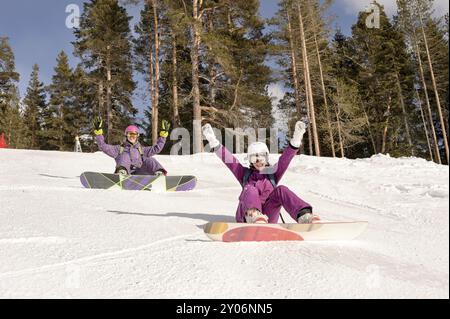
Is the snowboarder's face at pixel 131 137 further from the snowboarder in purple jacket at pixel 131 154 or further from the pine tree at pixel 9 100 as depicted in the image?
the pine tree at pixel 9 100

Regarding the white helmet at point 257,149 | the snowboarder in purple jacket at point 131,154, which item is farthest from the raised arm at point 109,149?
the white helmet at point 257,149

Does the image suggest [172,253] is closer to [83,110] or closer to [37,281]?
[37,281]

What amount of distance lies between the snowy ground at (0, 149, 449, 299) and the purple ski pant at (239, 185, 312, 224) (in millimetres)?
499

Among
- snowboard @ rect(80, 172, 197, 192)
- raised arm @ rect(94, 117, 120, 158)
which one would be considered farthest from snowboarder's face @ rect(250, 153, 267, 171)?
raised arm @ rect(94, 117, 120, 158)

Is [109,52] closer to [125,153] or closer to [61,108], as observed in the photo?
[61,108]

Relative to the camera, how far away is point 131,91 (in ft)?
87.7

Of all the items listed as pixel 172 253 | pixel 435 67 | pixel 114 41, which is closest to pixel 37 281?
pixel 172 253

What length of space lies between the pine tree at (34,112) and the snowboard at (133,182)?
1401 inches

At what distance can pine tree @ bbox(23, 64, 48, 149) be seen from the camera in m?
40.5

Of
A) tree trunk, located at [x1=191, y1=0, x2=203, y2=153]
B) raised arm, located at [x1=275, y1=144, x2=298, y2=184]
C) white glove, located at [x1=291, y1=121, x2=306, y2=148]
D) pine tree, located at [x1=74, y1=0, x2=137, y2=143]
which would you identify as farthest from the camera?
pine tree, located at [x1=74, y1=0, x2=137, y2=143]

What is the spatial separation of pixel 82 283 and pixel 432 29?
29423 millimetres

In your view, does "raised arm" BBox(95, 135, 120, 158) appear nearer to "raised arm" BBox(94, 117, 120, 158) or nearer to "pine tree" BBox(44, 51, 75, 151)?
"raised arm" BBox(94, 117, 120, 158)

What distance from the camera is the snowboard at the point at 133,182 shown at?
6.79 meters

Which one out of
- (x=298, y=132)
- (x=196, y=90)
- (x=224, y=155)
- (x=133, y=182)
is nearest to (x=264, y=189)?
(x=224, y=155)
